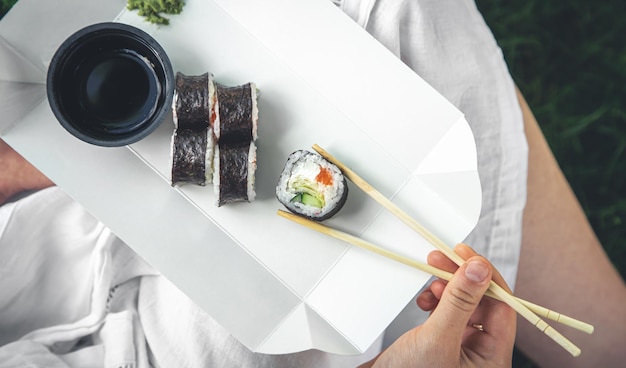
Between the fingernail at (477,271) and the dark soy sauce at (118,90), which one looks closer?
the fingernail at (477,271)

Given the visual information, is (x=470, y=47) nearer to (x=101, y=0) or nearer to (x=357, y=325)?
(x=357, y=325)

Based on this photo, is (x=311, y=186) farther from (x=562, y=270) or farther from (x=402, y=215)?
(x=562, y=270)

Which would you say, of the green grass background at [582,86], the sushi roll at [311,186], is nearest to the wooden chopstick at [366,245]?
the sushi roll at [311,186]

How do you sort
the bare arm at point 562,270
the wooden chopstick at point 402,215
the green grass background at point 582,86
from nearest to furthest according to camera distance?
the wooden chopstick at point 402,215
the bare arm at point 562,270
the green grass background at point 582,86

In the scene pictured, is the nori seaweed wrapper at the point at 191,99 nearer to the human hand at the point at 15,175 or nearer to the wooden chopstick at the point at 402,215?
the wooden chopstick at the point at 402,215

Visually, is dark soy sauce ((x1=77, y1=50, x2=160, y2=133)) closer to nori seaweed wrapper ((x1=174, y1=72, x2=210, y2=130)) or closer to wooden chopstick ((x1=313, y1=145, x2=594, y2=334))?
nori seaweed wrapper ((x1=174, y1=72, x2=210, y2=130))

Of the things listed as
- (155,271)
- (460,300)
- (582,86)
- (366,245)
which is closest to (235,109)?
(366,245)
